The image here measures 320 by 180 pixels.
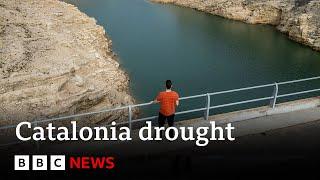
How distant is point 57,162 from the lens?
870 cm

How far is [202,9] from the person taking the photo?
43.1 meters

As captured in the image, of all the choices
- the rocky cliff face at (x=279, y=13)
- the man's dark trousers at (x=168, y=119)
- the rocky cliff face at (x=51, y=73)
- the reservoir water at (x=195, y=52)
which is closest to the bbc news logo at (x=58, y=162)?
the man's dark trousers at (x=168, y=119)

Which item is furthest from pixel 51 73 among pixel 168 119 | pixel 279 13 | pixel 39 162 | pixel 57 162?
pixel 279 13

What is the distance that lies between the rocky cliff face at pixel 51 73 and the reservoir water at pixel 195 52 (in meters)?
2.02

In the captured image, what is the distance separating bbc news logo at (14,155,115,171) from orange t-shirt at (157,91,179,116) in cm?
144

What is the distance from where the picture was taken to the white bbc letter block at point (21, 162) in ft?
28.5

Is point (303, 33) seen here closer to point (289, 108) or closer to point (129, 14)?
point (129, 14)

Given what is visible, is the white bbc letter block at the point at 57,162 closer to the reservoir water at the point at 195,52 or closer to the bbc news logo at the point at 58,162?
the bbc news logo at the point at 58,162

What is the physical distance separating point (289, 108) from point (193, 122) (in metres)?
2.40

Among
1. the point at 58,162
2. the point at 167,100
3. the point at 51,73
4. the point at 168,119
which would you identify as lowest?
the point at 58,162

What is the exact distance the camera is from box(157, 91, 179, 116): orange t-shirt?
929 cm

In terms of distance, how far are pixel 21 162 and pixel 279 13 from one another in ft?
108

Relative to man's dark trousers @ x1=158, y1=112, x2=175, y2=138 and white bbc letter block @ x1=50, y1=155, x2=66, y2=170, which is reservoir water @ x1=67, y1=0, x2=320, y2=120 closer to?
man's dark trousers @ x1=158, y1=112, x2=175, y2=138

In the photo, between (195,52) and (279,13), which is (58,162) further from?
(279,13)
